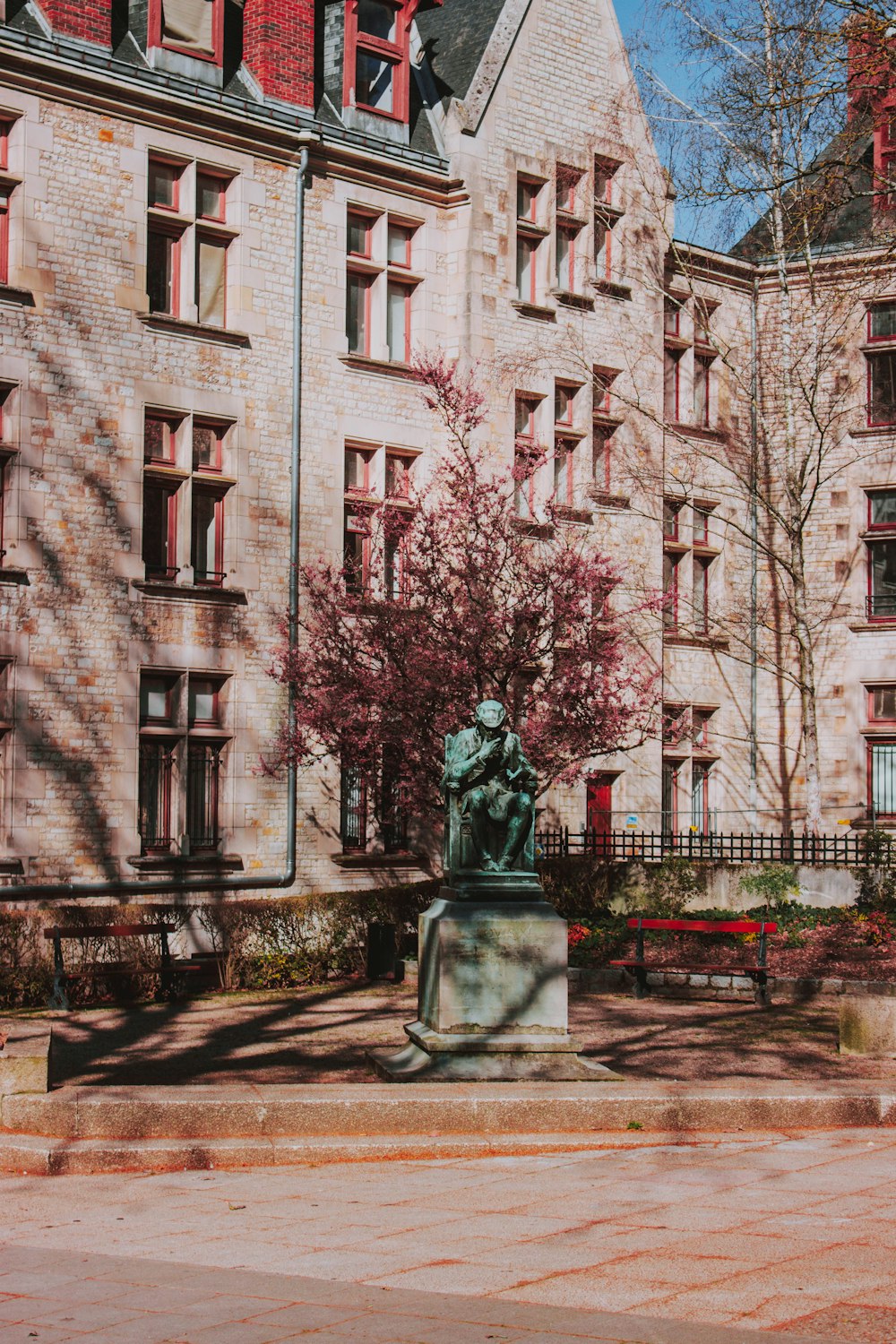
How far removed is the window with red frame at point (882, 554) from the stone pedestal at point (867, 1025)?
1796 centimetres

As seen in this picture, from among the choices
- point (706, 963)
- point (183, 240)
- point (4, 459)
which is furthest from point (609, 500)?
point (706, 963)

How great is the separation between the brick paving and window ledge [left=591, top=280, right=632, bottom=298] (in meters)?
13.4

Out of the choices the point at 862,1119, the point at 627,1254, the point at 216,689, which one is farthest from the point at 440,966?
the point at 216,689

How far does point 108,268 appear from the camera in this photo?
22.5m

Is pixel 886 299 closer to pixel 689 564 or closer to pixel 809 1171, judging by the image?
pixel 689 564

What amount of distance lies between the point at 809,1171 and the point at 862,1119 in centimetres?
178

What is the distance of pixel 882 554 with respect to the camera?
1211 inches

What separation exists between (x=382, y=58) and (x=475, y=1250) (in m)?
22.3

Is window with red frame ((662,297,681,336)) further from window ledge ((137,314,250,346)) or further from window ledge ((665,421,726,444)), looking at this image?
window ledge ((137,314,250,346))

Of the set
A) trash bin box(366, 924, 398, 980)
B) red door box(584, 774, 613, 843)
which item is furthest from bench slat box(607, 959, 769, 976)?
red door box(584, 774, 613, 843)

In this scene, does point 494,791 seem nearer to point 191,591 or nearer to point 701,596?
point 191,591

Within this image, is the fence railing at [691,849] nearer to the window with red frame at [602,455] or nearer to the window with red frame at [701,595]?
Answer: the window with red frame at [701,595]

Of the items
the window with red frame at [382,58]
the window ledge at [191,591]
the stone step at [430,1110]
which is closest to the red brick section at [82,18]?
the window with red frame at [382,58]

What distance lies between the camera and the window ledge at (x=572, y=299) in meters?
→ 27.4
